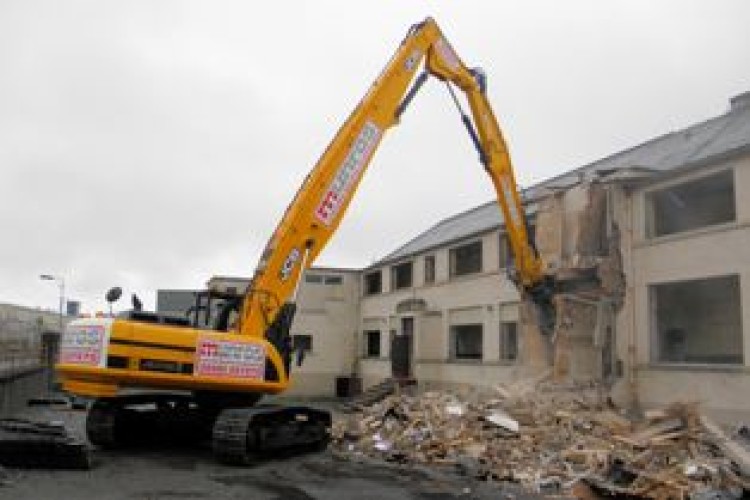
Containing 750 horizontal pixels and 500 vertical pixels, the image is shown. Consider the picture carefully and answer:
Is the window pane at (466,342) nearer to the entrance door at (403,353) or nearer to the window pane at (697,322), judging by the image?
the entrance door at (403,353)

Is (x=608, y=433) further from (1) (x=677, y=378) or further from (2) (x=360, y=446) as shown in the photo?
(2) (x=360, y=446)

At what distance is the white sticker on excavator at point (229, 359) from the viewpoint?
13695 millimetres

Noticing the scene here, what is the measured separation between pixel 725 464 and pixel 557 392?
6.31 metres

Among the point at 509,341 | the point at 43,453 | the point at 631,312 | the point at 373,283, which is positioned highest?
the point at 373,283

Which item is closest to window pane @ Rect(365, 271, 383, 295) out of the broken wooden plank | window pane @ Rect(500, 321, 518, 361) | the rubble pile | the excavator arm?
window pane @ Rect(500, 321, 518, 361)

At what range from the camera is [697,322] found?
2219 centimetres

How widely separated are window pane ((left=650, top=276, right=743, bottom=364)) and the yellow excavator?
25.4 feet

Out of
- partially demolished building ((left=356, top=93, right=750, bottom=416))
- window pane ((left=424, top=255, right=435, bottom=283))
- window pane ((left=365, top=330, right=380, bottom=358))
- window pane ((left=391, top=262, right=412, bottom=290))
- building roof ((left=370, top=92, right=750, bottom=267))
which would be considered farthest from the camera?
window pane ((left=365, top=330, right=380, bottom=358))

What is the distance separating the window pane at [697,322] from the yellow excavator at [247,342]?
7.75 metres

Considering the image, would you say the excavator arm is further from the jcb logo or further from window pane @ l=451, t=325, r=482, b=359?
window pane @ l=451, t=325, r=482, b=359

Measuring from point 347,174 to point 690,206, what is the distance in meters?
10.2

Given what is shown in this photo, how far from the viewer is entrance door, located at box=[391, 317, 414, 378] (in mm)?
32469

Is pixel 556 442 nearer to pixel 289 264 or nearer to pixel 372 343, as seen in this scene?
pixel 289 264

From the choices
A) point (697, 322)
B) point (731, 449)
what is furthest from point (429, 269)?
point (731, 449)
